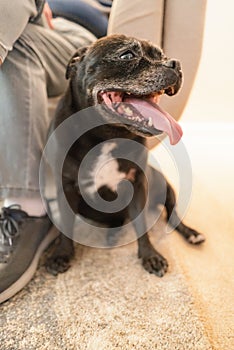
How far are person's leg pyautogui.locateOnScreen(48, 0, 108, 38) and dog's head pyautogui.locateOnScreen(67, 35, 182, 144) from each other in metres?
0.41

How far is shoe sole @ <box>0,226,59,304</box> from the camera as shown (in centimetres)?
85

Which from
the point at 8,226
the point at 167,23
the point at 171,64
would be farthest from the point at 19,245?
the point at 167,23

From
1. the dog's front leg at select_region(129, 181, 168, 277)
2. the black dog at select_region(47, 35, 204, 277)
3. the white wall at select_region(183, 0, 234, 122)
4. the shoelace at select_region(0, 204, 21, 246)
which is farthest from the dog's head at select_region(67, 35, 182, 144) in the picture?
the white wall at select_region(183, 0, 234, 122)

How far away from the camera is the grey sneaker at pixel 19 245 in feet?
2.82

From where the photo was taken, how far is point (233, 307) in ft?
2.75

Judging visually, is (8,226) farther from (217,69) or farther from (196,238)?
(217,69)

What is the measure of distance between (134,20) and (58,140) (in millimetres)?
387

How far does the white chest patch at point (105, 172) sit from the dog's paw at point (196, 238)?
289 millimetres

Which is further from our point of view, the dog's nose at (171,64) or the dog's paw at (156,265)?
the dog's paw at (156,265)

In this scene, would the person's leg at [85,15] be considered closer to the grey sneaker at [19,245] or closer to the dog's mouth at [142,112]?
the dog's mouth at [142,112]

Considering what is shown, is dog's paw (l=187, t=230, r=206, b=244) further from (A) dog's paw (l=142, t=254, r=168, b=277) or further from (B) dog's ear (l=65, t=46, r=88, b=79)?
(B) dog's ear (l=65, t=46, r=88, b=79)

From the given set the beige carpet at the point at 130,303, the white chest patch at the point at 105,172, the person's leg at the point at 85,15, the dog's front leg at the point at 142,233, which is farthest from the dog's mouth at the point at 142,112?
the person's leg at the point at 85,15

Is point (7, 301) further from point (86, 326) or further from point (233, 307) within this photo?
point (233, 307)

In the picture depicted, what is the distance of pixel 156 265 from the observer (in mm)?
970
